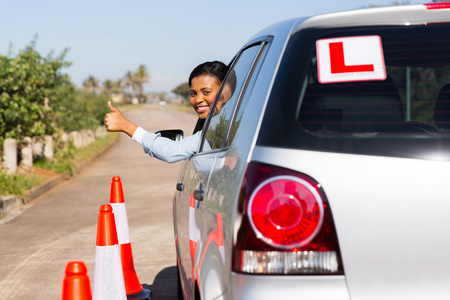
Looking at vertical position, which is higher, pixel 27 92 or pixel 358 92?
pixel 27 92

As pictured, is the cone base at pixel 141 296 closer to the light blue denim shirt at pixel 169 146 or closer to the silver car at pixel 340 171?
the light blue denim shirt at pixel 169 146

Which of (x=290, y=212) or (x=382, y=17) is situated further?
(x=382, y=17)

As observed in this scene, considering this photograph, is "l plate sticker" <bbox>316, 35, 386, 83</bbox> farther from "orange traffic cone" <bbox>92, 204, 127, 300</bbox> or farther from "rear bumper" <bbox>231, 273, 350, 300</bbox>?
"orange traffic cone" <bbox>92, 204, 127, 300</bbox>

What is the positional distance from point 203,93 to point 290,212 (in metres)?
3.07

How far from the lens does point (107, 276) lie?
14.6 feet

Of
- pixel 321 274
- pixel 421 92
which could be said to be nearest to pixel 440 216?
pixel 321 274

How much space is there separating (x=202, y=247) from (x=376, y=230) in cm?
101

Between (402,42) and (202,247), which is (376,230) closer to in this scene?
(402,42)

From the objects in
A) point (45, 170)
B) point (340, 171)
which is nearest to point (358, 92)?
point (340, 171)

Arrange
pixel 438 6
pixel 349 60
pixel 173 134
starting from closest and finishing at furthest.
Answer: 1. pixel 349 60
2. pixel 438 6
3. pixel 173 134

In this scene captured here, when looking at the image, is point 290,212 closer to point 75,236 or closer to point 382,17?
point 382,17

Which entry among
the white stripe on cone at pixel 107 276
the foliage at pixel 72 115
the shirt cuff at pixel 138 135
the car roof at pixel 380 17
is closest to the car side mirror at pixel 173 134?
the shirt cuff at pixel 138 135

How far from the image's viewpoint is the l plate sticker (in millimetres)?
2533

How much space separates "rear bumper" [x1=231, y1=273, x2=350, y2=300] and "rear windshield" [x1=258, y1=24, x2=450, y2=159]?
410 mm
